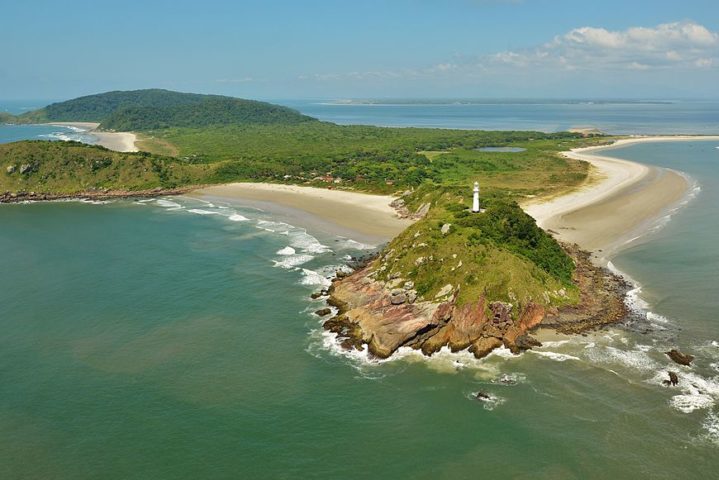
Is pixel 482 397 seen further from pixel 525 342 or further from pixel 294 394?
pixel 294 394

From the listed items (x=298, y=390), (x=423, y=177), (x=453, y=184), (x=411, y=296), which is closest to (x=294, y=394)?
(x=298, y=390)

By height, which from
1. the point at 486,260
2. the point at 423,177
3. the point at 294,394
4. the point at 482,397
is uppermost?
the point at 423,177

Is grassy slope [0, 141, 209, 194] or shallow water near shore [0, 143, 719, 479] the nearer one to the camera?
shallow water near shore [0, 143, 719, 479]

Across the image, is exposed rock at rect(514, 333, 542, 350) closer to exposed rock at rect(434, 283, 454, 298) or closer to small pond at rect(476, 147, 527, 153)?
exposed rock at rect(434, 283, 454, 298)

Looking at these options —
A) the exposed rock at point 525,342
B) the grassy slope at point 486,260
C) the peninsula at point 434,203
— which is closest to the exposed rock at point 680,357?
the peninsula at point 434,203

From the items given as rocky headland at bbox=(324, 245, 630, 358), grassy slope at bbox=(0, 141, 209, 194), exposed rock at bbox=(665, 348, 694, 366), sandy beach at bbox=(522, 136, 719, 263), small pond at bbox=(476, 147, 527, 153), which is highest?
small pond at bbox=(476, 147, 527, 153)

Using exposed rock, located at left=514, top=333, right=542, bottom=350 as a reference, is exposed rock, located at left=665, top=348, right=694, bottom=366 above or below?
below

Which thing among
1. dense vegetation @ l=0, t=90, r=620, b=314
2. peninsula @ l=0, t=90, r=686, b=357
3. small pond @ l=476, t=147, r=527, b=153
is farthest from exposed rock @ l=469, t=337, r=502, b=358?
small pond @ l=476, t=147, r=527, b=153
